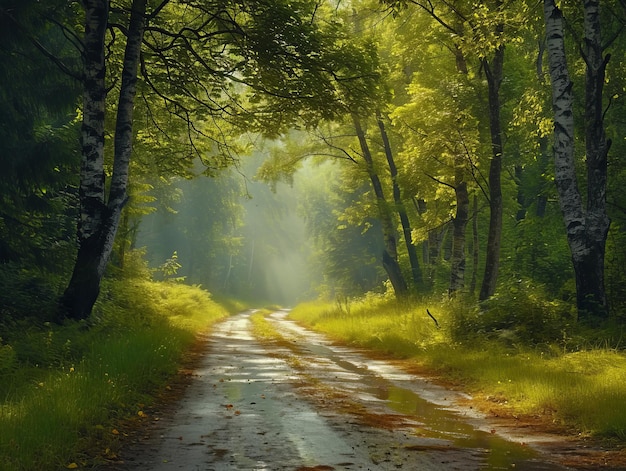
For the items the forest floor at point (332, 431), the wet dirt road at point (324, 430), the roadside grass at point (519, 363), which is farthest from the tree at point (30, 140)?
the roadside grass at point (519, 363)

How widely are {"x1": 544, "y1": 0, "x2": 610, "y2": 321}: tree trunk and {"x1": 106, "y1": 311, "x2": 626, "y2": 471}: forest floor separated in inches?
157

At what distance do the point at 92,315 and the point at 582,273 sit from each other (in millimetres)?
10151

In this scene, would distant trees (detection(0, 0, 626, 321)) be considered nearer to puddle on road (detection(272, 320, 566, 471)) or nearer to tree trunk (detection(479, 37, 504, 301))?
tree trunk (detection(479, 37, 504, 301))

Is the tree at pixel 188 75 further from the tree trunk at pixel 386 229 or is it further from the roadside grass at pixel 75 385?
the tree trunk at pixel 386 229

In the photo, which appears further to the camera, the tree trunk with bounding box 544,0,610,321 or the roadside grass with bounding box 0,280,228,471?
the tree trunk with bounding box 544,0,610,321

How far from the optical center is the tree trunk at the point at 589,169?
40.4 feet

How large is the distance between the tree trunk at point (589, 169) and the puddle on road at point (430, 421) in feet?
13.7

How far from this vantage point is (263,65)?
13.5 meters

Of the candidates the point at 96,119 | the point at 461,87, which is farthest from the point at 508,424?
the point at 461,87

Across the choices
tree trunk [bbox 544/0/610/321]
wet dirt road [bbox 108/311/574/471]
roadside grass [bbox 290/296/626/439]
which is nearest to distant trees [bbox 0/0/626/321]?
tree trunk [bbox 544/0/610/321]

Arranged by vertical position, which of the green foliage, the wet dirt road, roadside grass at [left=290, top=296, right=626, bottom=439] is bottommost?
the wet dirt road

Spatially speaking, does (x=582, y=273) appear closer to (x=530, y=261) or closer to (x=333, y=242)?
(x=530, y=261)

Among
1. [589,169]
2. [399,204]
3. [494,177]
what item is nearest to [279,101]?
[494,177]

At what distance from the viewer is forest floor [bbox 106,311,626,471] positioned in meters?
5.62
